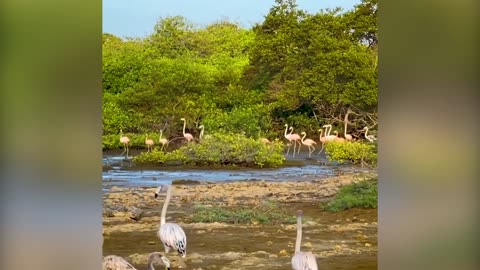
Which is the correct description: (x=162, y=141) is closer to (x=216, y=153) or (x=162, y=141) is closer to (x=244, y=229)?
(x=216, y=153)

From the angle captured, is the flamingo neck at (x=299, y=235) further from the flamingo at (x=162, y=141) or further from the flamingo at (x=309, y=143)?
the flamingo at (x=162, y=141)

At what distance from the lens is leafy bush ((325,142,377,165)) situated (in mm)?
2363

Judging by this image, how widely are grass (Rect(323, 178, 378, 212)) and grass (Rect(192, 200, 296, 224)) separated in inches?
6.6

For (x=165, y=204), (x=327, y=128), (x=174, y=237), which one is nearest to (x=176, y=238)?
(x=174, y=237)

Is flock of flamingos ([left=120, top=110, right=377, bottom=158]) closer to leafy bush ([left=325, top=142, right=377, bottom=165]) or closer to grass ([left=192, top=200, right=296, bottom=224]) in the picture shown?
leafy bush ([left=325, top=142, right=377, bottom=165])

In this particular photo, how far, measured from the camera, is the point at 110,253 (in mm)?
2279

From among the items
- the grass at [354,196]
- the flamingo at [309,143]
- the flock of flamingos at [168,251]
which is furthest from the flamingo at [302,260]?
the flamingo at [309,143]

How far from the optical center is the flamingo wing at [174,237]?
2.29 m

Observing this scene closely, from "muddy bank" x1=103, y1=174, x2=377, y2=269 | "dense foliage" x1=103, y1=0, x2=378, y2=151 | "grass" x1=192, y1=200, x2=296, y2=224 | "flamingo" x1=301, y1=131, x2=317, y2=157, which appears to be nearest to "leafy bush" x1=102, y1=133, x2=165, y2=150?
"dense foliage" x1=103, y1=0, x2=378, y2=151
